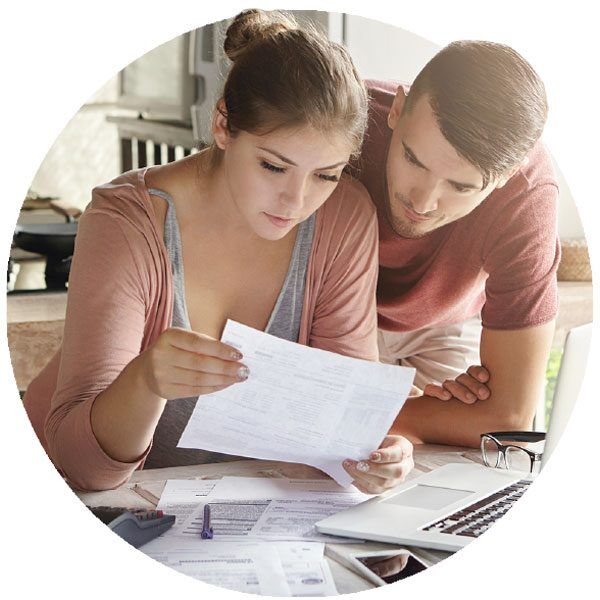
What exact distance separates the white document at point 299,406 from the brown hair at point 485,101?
7.1 inches

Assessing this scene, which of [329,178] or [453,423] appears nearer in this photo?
[329,178]

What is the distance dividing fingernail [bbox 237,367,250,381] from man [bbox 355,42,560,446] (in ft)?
0.44

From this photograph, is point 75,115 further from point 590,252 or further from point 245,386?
point 590,252

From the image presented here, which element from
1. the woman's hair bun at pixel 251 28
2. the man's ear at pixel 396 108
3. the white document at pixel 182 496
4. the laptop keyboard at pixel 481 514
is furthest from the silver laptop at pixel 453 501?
the woman's hair bun at pixel 251 28

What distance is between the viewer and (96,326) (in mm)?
658

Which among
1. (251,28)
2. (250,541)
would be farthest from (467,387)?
(251,28)

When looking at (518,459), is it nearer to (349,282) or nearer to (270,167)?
(349,282)

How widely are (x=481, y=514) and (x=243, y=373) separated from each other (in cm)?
23

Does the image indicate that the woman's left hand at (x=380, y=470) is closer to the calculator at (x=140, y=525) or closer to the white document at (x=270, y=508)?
the white document at (x=270, y=508)

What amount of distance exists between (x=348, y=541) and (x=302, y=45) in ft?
1.17

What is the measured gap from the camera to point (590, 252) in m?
0.75

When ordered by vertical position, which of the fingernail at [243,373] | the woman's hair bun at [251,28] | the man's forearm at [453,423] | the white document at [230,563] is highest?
the woman's hair bun at [251,28]

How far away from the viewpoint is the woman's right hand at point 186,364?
62cm

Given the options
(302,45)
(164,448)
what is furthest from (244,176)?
(164,448)
